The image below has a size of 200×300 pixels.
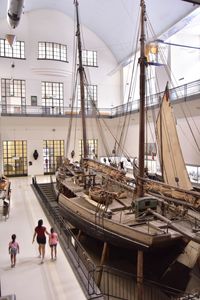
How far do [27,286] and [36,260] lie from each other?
4.05 feet

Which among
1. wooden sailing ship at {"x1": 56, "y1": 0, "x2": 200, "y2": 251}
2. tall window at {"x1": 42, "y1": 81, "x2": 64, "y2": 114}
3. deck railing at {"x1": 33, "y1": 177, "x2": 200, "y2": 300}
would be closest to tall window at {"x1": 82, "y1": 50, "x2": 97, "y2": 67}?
tall window at {"x1": 42, "y1": 81, "x2": 64, "y2": 114}

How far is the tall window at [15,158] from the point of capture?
2095 centimetres

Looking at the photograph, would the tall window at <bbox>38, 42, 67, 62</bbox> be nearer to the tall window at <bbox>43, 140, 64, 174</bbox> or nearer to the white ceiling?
the white ceiling

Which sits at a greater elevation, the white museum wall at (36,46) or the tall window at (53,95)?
the white museum wall at (36,46)

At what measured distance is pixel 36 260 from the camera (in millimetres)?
6879

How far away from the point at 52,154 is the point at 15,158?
3.01 metres

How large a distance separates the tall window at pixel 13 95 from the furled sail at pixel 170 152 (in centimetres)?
1389

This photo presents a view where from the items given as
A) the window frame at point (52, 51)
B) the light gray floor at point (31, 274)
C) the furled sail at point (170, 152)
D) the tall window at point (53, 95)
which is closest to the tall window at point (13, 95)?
the tall window at point (53, 95)

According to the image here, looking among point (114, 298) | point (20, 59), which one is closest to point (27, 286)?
point (114, 298)

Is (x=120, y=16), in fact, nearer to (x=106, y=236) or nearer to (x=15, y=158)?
(x=15, y=158)

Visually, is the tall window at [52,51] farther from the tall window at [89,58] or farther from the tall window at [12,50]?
the tall window at [89,58]

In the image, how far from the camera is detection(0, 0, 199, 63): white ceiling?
16.7m

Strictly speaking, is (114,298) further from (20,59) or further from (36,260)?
(20,59)

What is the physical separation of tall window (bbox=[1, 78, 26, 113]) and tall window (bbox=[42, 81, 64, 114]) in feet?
5.74
